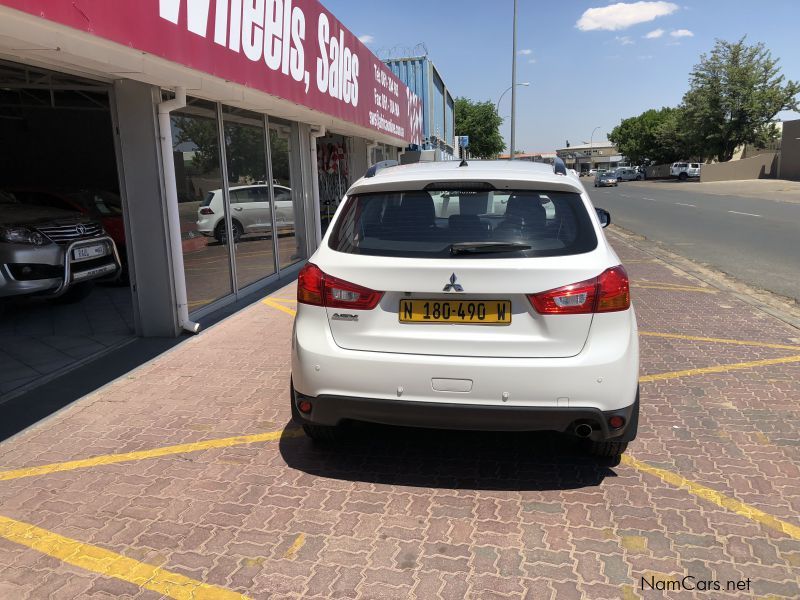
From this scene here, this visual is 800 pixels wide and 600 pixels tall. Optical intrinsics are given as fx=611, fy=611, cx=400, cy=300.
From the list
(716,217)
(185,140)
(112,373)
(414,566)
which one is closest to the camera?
(414,566)

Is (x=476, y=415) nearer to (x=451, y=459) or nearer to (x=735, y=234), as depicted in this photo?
(x=451, y=459)

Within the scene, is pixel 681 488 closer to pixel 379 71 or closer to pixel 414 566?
pixel 414 566

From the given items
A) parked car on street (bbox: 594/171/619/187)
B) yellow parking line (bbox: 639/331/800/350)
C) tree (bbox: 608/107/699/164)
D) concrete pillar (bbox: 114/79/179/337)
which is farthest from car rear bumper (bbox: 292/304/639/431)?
tree (bbox: 608/107/699/164)

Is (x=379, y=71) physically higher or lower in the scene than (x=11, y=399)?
higher

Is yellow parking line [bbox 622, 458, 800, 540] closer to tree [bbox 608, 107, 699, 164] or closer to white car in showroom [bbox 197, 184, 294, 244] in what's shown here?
white car in showroom [bbox 197, 184, 294, 244]

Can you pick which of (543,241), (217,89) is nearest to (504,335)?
(543,241)

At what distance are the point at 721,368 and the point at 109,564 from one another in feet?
15.7

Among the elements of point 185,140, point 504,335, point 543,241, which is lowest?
point 504,335

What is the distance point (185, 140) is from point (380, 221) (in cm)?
483

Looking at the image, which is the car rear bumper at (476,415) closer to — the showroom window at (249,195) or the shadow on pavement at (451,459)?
the shadow on pavement at (451,459)

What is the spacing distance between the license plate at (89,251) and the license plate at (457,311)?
5814 mm

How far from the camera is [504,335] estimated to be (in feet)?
9.81

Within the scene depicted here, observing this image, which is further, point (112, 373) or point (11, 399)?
point (112, 373)

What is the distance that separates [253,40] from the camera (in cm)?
687
